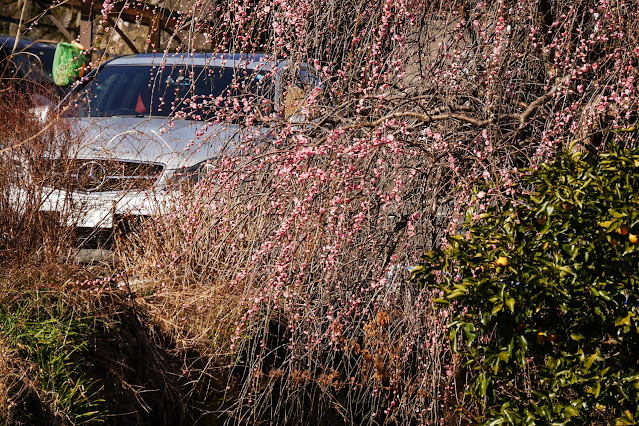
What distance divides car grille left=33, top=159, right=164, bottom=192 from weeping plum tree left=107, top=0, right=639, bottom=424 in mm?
1167

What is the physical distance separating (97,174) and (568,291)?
3474mm

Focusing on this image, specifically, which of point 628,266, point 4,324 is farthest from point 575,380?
point 4,324

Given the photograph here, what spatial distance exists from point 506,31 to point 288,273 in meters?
1.50

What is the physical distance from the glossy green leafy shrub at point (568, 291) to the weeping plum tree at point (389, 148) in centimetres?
39

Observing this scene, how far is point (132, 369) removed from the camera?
3680 millimetres

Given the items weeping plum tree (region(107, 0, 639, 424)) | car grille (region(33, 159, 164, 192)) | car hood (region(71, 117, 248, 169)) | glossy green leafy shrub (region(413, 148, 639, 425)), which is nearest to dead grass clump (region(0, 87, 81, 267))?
car grille (region(33, 159, 164, 192))

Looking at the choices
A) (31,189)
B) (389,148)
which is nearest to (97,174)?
(31,189)

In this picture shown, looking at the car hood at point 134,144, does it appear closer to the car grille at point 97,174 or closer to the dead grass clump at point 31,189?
the car grille at point 97,174

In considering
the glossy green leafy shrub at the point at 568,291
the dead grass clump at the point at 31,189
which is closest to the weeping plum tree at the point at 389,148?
the glossy green leafy shrub at the point at 568,291

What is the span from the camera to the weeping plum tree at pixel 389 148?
10.3 feet

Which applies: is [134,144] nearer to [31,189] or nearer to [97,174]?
[97,174]

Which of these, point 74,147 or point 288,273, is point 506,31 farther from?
point 74,147

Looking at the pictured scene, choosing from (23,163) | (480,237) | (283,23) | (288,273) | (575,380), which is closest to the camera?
(575,380)

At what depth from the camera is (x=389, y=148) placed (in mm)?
3166
